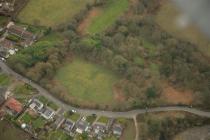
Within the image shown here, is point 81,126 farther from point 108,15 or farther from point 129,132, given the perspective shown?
point 108,15

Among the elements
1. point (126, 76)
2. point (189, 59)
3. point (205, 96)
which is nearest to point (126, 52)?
point (126, 76)

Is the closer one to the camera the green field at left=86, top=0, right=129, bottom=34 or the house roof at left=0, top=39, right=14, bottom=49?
the house roof at left=0, top=39, right=14, bottom=49

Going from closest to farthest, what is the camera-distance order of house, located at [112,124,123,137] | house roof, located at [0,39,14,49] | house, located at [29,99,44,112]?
house, located at [112,124,123,137], house, located at [29,99,44,112], house roof, located at [0,39,14,49]

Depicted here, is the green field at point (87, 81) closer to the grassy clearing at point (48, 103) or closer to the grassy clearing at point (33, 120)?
the grassy clearing at point (48, 103)

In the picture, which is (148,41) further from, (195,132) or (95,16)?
(195,132)

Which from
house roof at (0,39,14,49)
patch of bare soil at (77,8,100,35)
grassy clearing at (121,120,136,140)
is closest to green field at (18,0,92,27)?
patch of bare soil at (77,8,100,35)

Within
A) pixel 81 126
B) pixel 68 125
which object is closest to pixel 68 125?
pixel 68 125

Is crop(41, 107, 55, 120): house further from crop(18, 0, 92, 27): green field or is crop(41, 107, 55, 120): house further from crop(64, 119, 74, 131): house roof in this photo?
crop(18, 0, 92, 27): green field
